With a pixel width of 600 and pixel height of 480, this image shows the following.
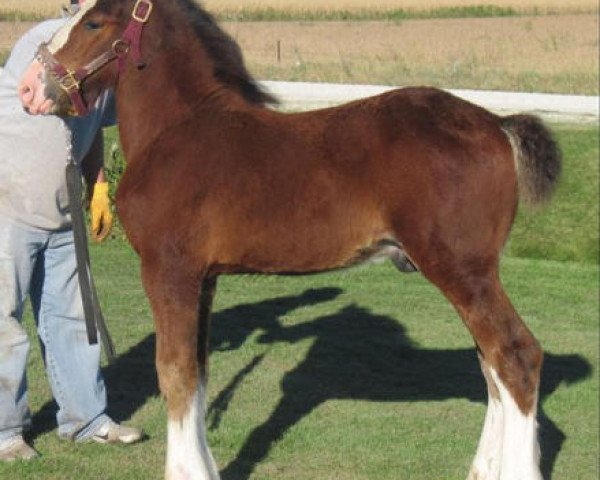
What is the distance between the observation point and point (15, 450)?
6.27 m

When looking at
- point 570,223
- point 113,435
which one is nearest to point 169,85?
point 113,435

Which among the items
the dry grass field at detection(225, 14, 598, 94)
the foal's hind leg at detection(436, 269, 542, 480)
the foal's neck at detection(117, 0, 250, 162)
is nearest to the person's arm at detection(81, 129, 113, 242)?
the foal's neck at detection(117, 0, 250, 162)

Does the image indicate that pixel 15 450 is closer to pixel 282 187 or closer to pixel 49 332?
pixel 49 332

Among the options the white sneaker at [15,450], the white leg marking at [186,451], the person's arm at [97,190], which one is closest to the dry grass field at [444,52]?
the person's arm at [97,190]

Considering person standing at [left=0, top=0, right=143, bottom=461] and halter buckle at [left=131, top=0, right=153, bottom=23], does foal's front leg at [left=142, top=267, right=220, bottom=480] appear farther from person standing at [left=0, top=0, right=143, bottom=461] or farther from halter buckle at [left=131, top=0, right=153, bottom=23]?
halter buckle at [left=131, top=0, right=153, bottom=23]

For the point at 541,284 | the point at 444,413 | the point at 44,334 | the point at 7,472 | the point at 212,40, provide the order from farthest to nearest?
1. the point at 541,284
2. the point at 444,413
3. the point at 44,334
4. the point at 7,472
5. the point at 212,40

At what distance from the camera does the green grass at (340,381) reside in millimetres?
6410

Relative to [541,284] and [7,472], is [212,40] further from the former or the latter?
[541,284]

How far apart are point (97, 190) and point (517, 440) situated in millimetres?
2412

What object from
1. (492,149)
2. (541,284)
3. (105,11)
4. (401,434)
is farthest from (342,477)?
(541,284)

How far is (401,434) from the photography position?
6.86 m

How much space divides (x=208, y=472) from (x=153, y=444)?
1169 millimetres

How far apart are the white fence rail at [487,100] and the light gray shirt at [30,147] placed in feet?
29.7

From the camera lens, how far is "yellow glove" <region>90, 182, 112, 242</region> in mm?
6242
